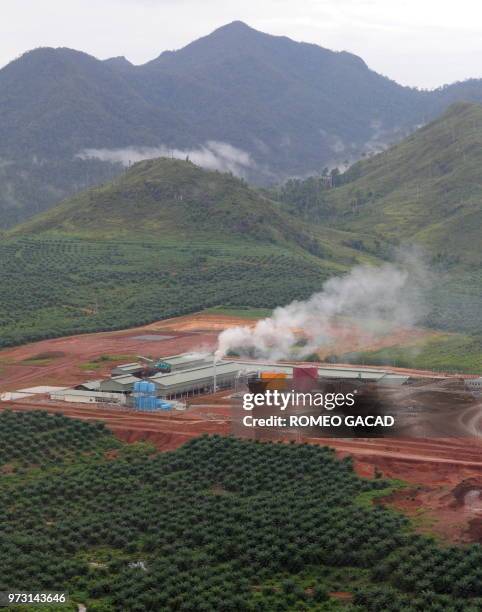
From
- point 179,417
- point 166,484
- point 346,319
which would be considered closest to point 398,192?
point 346,319

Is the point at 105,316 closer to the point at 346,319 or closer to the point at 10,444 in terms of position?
the point at 346,319

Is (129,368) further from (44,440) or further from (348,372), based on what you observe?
(44,440)

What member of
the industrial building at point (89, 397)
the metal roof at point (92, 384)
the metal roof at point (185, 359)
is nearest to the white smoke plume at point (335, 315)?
the metal roof at point (185, 359)

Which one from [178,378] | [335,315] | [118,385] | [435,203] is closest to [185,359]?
[178,378]

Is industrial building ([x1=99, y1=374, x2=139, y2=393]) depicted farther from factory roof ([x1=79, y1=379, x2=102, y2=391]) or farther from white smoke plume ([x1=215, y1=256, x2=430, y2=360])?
white smoke plume ([x1=215, y1=256, x2=430, y2=360])

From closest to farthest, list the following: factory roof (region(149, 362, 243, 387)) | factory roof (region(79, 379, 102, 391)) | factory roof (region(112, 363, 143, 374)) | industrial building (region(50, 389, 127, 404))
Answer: industrial building (region(50, 389, 127, 404)) < factory roof (region(149, 362, 243, 387)) < factory roof (region(79, 379, 102, 391)) < factory roof (region(112, 363, 143, 374))

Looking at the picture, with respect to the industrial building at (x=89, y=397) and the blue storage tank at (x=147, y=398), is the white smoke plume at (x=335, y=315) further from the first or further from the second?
the industrial building at (x=89, y=397)

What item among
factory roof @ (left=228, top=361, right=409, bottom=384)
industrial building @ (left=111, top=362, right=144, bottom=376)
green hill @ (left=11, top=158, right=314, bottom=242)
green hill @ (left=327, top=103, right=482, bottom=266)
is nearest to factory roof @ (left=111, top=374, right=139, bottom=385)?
industrial building @ (left=111, top=362, right=144, bottom=376)
